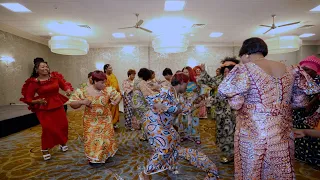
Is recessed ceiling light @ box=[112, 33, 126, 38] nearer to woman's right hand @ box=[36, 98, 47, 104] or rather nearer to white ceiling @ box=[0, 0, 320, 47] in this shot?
white ceiling @ box=[0, 0, 320, 47]

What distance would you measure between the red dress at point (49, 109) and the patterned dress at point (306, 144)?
3.39 m

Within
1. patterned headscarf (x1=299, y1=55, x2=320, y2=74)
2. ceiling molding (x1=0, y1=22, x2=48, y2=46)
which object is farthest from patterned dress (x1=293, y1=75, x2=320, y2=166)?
ceiling molding (x1=0, y1=22, x2=48, y2=46)

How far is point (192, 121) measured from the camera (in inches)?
148

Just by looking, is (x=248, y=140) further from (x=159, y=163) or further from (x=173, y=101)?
(x=159, y=163)

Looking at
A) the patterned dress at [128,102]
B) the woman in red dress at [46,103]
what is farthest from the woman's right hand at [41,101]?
the patterned dress at [128,102]

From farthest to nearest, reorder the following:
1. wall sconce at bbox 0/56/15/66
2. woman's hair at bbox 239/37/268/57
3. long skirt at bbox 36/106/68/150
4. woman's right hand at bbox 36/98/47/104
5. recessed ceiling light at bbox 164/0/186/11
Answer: wall sconce at bbox 0/56/15/66 < recessed ceiling light at bbox 164/0/186/11 < long skirt at bbox 36/106/68/150 < woman's right hand at bbox 36/98/47/104 < woman's hair at bbox 239/37/268/57

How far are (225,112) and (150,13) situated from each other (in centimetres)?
400

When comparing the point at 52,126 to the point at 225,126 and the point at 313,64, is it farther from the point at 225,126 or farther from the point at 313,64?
the point at 313,64

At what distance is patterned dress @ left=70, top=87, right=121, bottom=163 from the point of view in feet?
9.23

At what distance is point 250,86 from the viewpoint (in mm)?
1405

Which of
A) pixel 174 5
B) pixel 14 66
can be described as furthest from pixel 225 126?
pixel 14 66

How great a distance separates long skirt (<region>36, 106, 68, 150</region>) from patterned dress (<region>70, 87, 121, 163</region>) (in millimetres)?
605

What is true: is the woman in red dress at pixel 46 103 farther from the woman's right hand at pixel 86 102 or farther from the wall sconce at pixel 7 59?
the wall sconce at pixel 7 59

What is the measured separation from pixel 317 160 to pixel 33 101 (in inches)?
152
